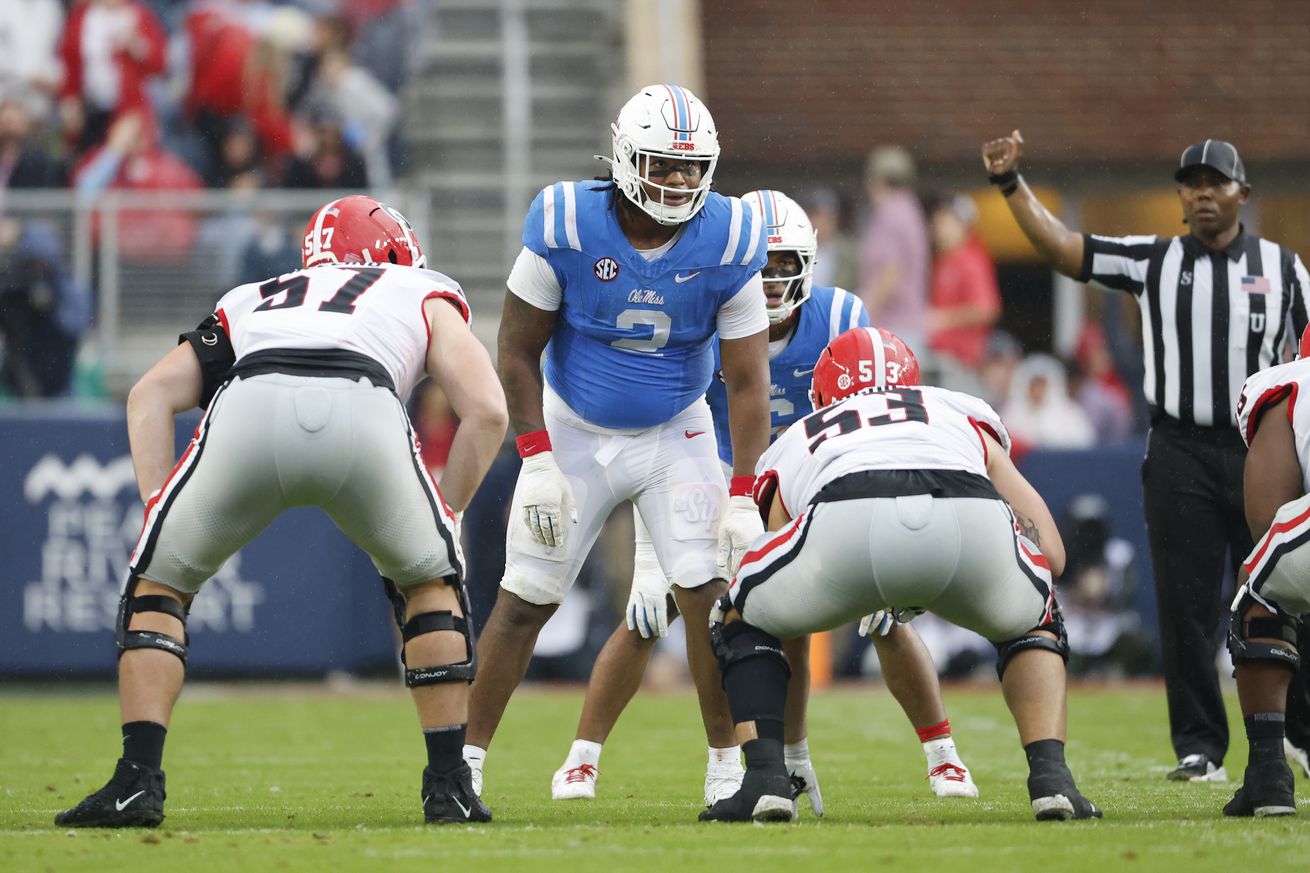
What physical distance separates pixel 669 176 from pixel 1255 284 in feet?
8.47

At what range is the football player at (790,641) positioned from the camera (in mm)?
6055

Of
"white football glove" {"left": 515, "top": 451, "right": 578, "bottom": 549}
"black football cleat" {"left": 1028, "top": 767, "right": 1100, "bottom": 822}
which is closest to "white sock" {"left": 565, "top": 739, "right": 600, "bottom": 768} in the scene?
"white football glove" {"left": 515, "top": 451, "right": 578, "bottom": 549}

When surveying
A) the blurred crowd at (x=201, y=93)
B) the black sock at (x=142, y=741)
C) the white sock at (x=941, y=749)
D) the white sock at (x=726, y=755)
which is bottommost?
the white sock at (x=941, y=749)

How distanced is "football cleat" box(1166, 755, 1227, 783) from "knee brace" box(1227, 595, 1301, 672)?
4.74 ft

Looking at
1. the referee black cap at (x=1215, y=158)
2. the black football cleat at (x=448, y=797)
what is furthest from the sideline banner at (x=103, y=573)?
the black football cleat at (x=448, y=797)

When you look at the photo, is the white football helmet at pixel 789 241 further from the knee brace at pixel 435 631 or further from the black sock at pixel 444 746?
the black sock at pixel 444 746

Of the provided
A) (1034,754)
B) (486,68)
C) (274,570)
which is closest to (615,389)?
(1034,754)

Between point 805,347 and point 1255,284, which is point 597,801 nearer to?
point 805,347

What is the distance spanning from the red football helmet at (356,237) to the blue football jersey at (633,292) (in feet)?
1.36

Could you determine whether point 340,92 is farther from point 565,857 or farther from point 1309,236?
point 565,857

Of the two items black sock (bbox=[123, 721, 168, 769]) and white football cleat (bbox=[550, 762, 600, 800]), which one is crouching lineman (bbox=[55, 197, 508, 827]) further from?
white football cleat (bbox=[550, 762, 600, 800])

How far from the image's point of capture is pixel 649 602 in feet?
20.4

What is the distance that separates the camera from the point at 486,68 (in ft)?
49.7

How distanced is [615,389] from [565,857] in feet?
6.15
